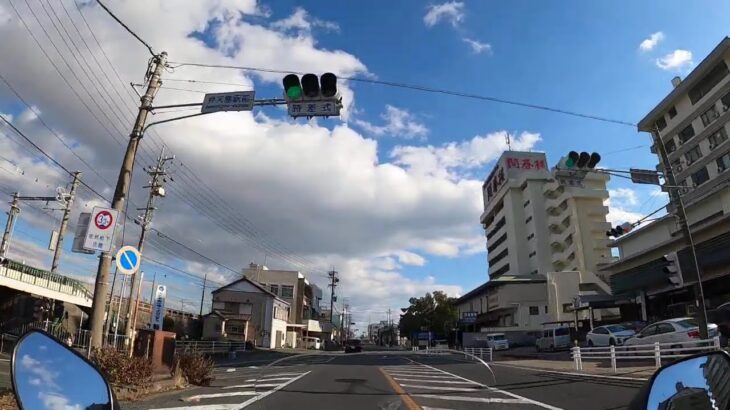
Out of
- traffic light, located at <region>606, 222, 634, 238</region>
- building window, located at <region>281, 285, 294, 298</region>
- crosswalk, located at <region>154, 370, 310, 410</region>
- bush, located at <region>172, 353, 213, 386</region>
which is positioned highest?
building window, located at <region>281, 285, 294, 298</region>

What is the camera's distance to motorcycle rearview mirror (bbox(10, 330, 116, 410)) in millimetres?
2627

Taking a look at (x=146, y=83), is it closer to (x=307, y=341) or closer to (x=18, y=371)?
(x=18, y=371)

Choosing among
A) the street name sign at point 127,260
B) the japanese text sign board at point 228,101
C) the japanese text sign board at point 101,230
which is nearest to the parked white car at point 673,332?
the japanese text sign board at point 228,101

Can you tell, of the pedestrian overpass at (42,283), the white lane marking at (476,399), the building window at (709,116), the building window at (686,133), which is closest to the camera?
the white lane marking at (476,399)

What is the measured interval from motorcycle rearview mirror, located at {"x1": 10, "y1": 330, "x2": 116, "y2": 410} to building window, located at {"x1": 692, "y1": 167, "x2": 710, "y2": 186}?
61.5 metres

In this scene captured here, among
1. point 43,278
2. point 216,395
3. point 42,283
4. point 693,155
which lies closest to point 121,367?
point 216,395

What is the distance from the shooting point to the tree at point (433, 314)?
9719 centimetres

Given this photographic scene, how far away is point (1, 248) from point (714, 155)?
60992mm

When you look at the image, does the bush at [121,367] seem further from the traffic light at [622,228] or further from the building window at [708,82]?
the building window at [708,82]

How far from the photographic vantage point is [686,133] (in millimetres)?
56438

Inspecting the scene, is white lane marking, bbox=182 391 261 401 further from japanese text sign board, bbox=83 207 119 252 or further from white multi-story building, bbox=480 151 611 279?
white multi-story building, bbox=480 151 611 279

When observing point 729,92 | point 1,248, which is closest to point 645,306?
point 729,92

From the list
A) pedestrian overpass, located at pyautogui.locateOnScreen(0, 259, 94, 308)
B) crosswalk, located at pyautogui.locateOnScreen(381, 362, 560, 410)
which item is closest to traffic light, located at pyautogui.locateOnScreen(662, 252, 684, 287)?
crosswalk, located at pyautogui.locateOnScreen(381, 362, 560, 410)

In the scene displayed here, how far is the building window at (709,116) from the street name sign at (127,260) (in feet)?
183
